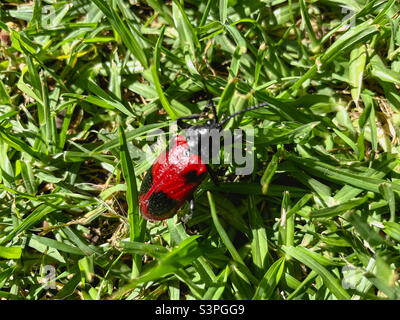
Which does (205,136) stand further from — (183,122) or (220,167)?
(220,167)

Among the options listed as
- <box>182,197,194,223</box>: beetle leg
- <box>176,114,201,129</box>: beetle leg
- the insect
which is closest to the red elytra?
the insect

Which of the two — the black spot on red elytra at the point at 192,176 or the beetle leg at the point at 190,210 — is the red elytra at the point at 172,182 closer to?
the black spot on red elytra at the point at 192,176

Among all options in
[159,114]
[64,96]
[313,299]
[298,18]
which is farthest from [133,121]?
[313,299]

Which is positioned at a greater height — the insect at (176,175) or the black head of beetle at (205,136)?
the black head of beetle at (205,136)

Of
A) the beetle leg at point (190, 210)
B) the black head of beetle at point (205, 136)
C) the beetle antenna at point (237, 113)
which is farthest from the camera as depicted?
the beetle leg at point (190, 210)

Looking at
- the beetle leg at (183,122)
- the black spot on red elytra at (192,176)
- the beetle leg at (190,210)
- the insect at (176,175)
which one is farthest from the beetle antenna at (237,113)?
the beetle leg at (190,210)

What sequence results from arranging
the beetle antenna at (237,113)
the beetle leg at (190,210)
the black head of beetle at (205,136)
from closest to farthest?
the beetle antenna at (237,113) < the black head of beetle at (205,136) < the beetle leg at (190,210)

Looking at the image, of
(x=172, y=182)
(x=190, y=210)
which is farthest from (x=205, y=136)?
(x=190, y=210)

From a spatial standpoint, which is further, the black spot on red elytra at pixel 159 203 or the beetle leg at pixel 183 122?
the beetle leg at pixel 183 122
